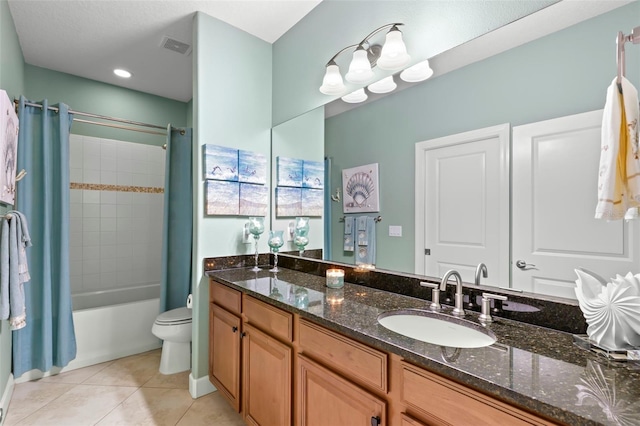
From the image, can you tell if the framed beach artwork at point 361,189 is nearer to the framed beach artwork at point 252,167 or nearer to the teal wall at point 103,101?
the framed beach artwork at point 252,167

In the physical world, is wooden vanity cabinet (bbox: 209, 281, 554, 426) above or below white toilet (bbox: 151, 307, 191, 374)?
above

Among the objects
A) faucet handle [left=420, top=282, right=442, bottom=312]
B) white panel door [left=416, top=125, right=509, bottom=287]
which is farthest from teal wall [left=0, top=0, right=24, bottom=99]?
faucet handle [left=420, top=282, right=442, bottom=312]

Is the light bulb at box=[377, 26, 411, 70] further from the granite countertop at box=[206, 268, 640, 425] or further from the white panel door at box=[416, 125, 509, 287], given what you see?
the granite countertop at box=[206, 268, 640, 425]

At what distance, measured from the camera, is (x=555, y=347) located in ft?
3.01

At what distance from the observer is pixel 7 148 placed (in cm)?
186

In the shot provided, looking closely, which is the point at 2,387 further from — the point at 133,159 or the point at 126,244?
the point at 133,159

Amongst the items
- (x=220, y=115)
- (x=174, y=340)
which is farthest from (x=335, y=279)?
(x=174, y=340)

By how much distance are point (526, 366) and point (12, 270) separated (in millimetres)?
2595

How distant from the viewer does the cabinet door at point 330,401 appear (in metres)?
1.02

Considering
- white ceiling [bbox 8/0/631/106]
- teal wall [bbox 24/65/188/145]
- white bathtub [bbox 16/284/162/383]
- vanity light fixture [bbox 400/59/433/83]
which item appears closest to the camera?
vanity light fixture [bbox 400/59/433/83]

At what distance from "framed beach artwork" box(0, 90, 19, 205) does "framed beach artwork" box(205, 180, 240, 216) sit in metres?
1.09

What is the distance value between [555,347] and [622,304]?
21cm

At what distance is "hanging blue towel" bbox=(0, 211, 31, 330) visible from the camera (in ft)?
5.97

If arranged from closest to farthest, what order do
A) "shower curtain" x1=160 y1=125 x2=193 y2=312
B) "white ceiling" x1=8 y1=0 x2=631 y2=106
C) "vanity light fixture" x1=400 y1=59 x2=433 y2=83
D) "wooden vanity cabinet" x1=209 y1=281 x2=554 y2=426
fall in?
"wooden vanity cabinet" x1=209 y1=281 x2=554 y2=426
"vanity light fixture" x1=400 y1=59 x2=433 y2=83
"white ceiling" x1=8 y1=0 x2=631 y2=106
"shower curtain" x1=160 y1=125 x2=193 y2=312
